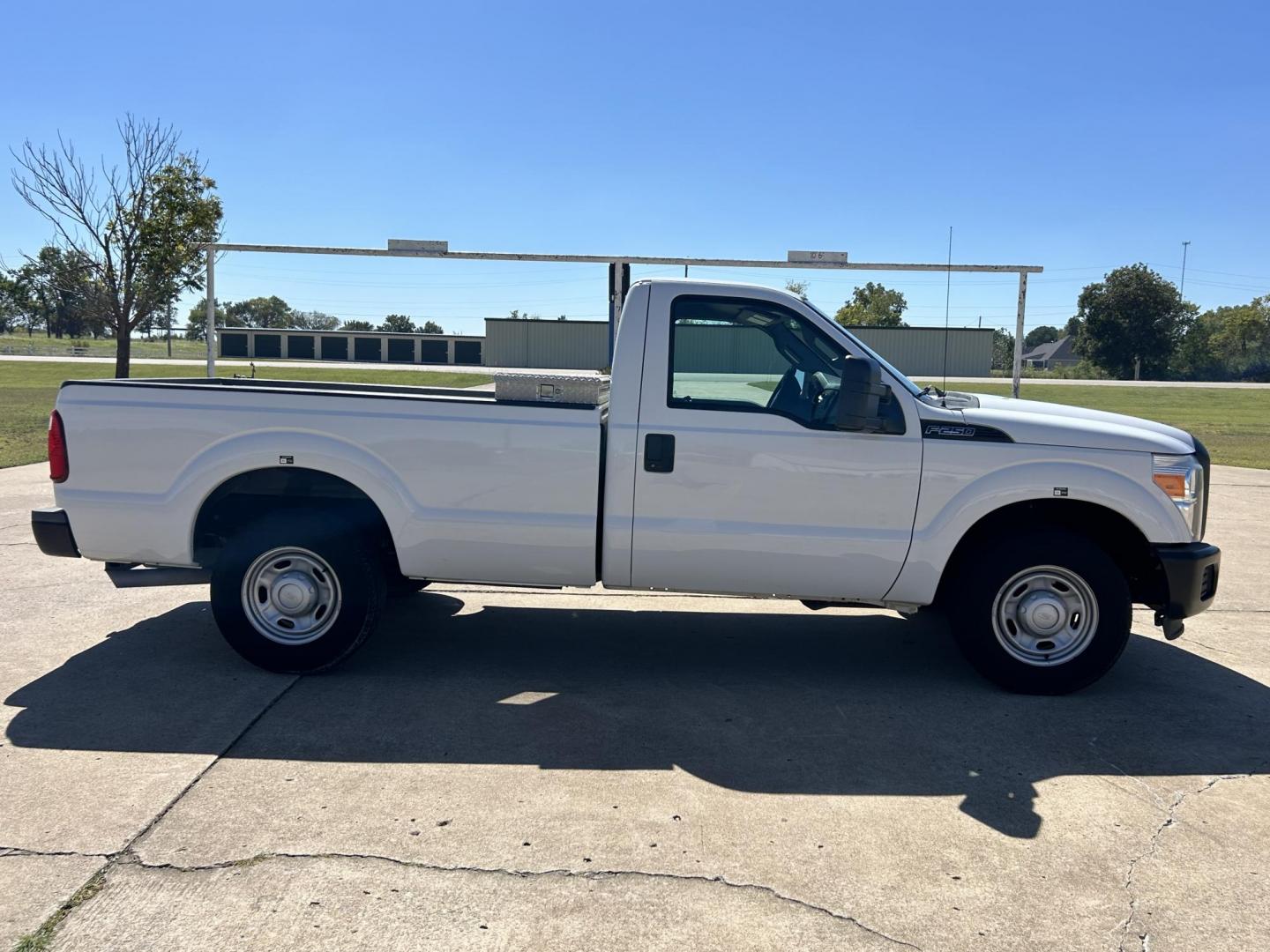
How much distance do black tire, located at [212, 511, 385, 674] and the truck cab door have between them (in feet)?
4.75

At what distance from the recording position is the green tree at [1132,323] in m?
70.1

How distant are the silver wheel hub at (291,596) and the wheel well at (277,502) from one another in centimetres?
29

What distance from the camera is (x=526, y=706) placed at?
16.3 feet

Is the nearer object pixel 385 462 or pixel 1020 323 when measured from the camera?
pixel 385 462

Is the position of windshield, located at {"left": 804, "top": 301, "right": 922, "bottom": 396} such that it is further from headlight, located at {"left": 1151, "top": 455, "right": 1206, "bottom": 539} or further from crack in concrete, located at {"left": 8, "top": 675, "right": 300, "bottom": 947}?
crack in concrete, located at {"left": 8, "top": 675, "right": 300, "bottom": 947}

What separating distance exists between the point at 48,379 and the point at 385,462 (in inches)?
1480

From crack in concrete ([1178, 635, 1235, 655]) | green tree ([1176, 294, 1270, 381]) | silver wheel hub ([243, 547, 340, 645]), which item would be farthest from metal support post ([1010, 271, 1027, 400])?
green tree ([1176, 294, 1270, 381])

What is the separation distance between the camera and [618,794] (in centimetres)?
402

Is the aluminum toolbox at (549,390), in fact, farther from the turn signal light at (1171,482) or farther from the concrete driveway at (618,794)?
the turn signal light at (1171,482)

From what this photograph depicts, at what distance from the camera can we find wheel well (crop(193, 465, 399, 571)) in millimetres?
5414

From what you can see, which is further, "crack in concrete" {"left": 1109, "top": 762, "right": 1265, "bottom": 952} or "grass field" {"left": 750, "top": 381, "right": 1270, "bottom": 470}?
"grass field" {"left": 750, "top": 381, "right": 1270, "bottom": 470}

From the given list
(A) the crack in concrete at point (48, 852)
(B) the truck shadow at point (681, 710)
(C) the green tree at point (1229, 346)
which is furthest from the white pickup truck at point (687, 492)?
(C) the green tree at point (1229, 346)

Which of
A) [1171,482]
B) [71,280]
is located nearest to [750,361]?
[1171,482]

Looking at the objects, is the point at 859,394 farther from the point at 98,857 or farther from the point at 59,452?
Answer: the point at 59,452
